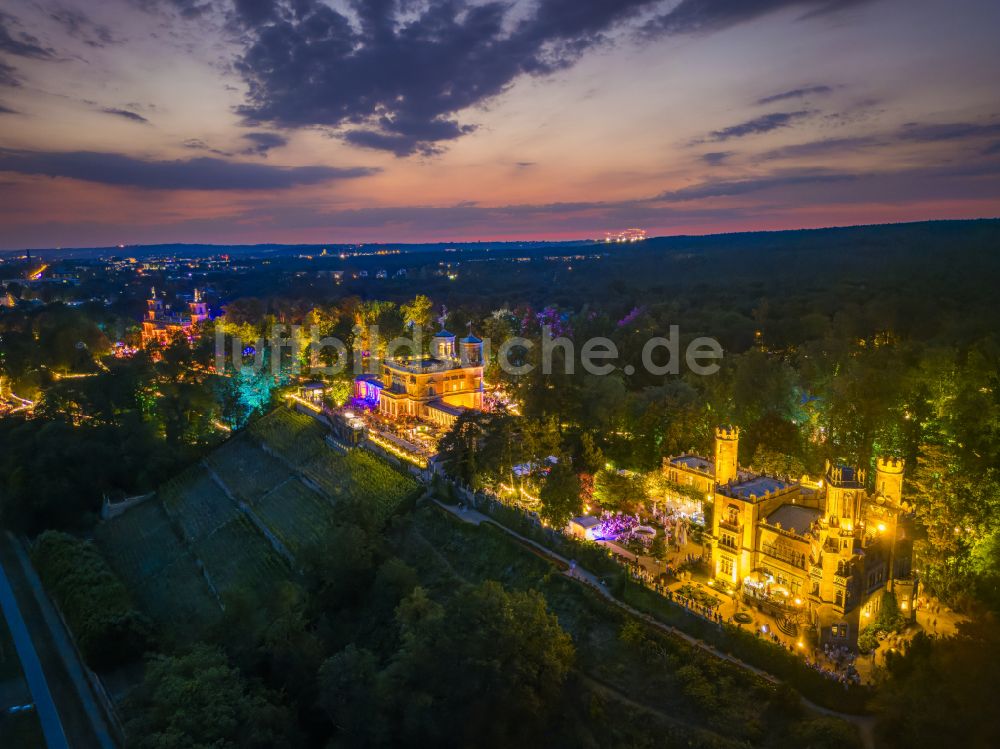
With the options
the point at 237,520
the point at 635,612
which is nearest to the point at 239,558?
the point at 237,520

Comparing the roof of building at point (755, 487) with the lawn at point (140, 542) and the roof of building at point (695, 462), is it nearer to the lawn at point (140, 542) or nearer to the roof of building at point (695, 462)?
the roof of building at point (695, 462)

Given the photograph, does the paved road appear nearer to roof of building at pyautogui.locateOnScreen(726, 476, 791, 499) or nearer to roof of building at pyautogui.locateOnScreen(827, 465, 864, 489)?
roof of building at pyautogui.locateOnScreen(726, 476, 791, 499)

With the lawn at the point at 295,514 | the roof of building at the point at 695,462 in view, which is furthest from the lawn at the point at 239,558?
the roof of building at the point at 695,462

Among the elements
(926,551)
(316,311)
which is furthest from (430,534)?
(316,311)

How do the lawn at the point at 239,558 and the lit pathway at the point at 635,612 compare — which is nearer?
the lit pathway at the point at 635,612

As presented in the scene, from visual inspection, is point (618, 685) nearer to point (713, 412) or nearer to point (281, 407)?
point (713, 412)

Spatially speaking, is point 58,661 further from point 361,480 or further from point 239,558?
point 361,480
